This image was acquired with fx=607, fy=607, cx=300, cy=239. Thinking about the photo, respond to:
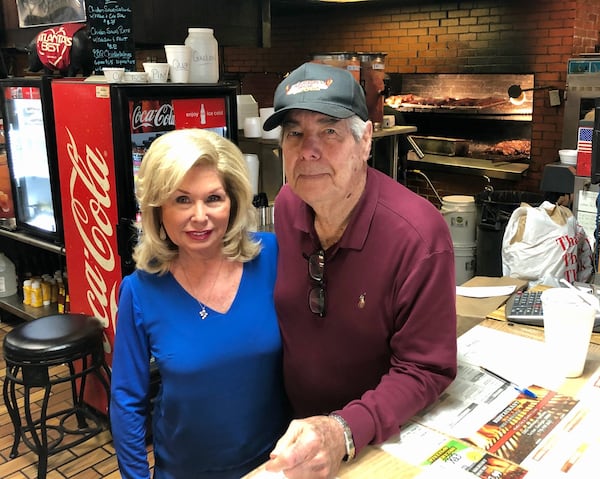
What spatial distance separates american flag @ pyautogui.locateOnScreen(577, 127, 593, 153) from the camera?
13.0 feet

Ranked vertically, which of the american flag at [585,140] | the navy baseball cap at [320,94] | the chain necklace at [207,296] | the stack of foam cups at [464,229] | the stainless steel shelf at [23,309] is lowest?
the stainless steel shelf at [23,309]

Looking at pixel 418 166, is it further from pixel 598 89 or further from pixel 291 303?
pixel 291 303

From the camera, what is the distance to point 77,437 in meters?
3.30

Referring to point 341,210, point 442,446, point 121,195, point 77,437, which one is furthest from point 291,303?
point 77,437

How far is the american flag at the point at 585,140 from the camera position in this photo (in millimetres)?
3959

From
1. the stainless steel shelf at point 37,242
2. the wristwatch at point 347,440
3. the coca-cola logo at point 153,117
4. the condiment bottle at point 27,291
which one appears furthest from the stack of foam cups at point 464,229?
the wristwatch at point 347,440

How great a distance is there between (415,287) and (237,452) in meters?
0.73

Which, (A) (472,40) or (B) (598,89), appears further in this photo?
(A) (472,40)

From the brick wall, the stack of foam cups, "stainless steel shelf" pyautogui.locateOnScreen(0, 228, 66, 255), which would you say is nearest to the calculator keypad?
"stainless steel shelf" pyautogui.locateOnScreen(0, 228, 66, 255)

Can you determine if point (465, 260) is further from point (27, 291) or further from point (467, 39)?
point (27, 291)

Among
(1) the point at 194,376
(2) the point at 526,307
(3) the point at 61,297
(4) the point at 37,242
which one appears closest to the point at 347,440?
(1) the point at 194,376

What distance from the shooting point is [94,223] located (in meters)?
3.08

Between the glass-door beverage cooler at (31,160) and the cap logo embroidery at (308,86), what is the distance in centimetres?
243

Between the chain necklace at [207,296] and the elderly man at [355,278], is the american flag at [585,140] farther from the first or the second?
the chain necklace at [207,296]
